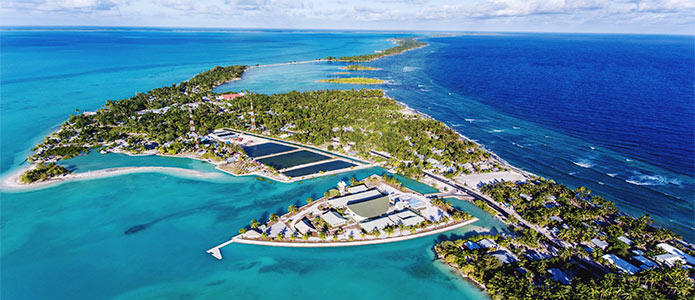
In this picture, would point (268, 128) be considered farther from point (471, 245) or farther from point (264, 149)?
point (471, 245)

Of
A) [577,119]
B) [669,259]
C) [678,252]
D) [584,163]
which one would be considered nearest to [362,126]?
A: [584,163]

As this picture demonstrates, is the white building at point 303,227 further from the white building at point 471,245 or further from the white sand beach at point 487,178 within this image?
the white sand beach at point 487,178

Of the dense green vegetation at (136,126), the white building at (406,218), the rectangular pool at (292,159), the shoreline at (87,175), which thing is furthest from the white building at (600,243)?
A: the dense green vegetation at (136,126)

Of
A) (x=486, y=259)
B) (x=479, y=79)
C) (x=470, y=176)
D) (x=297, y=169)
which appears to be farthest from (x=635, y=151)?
(x=479, y=79)

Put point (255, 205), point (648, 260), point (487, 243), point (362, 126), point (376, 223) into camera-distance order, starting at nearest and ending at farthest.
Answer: point (648, 260) → point (487, 243) → point (376, 223) → point (255, 205) → point (362, 126)

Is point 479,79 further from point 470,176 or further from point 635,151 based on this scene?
point 470,176

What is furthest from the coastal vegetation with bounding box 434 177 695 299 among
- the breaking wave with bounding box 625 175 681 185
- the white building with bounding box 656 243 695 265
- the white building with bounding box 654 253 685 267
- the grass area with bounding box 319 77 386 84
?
the grass area with bounding box 319 77 386 84

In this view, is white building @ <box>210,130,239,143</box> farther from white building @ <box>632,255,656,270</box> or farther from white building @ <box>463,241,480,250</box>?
white building @ <box>632,255,656,270</box>

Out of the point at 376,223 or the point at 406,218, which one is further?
the point at 406,218
